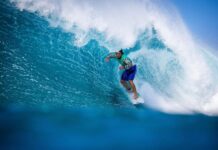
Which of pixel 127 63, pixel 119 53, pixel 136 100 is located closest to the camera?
pixel 119 53

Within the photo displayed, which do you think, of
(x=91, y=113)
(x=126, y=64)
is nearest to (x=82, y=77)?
(x=91, y=113)

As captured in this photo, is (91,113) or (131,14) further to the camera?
(131,14)

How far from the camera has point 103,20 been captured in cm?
881

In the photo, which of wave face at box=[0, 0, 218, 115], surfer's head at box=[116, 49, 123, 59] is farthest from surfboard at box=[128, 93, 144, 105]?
surfer's head at box=[116, 49, 123, 59]

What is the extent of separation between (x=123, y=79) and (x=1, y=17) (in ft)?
13.3

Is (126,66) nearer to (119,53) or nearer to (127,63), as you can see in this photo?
(127,63)

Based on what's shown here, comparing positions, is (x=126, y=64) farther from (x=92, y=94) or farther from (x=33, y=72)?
(x=33, y=72)

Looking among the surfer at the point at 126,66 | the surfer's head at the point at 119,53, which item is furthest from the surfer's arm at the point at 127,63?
the surfer's head at the point at 119,53

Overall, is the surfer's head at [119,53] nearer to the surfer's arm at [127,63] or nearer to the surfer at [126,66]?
the surfer at [126,66]

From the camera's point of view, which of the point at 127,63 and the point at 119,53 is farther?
the point at 127,63

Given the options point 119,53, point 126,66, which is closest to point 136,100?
point 126,66

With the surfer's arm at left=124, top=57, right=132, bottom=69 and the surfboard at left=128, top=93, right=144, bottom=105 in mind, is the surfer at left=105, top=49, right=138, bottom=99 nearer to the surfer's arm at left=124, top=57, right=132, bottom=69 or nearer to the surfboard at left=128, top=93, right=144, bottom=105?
the surfer's arm at left=124, top=57, right=132, bottom=69

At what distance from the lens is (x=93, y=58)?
27.0 feet

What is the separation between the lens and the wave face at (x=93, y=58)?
7543 millimetres
